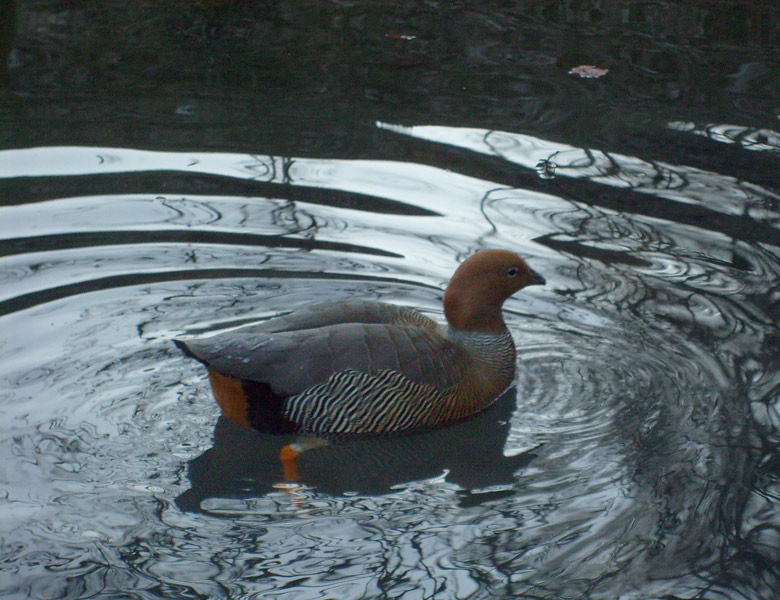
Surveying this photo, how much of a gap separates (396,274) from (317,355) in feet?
5.48

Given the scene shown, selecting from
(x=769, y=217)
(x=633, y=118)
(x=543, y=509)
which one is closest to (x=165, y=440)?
(x=543, y=509)

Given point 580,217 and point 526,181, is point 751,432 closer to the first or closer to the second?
point 580,217

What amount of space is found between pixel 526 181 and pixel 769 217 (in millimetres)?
1798

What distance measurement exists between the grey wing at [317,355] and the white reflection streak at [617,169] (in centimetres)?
311

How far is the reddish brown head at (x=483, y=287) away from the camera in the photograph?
5.48 meters

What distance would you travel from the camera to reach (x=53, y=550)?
13.4ft

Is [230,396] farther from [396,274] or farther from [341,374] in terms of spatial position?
[396,274]

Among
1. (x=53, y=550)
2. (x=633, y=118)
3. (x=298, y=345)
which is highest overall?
(x=633, y=118)

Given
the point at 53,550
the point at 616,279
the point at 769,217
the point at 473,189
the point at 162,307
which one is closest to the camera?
the point at 53,550

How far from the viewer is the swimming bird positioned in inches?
197

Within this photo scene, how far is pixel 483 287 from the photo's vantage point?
217 inches

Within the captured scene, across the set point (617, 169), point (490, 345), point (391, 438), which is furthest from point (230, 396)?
point (617, 169)

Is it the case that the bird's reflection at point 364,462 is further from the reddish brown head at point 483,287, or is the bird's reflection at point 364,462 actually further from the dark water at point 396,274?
the reddish brown head at point 483,287

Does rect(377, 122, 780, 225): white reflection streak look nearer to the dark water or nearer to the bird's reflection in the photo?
the dark water
